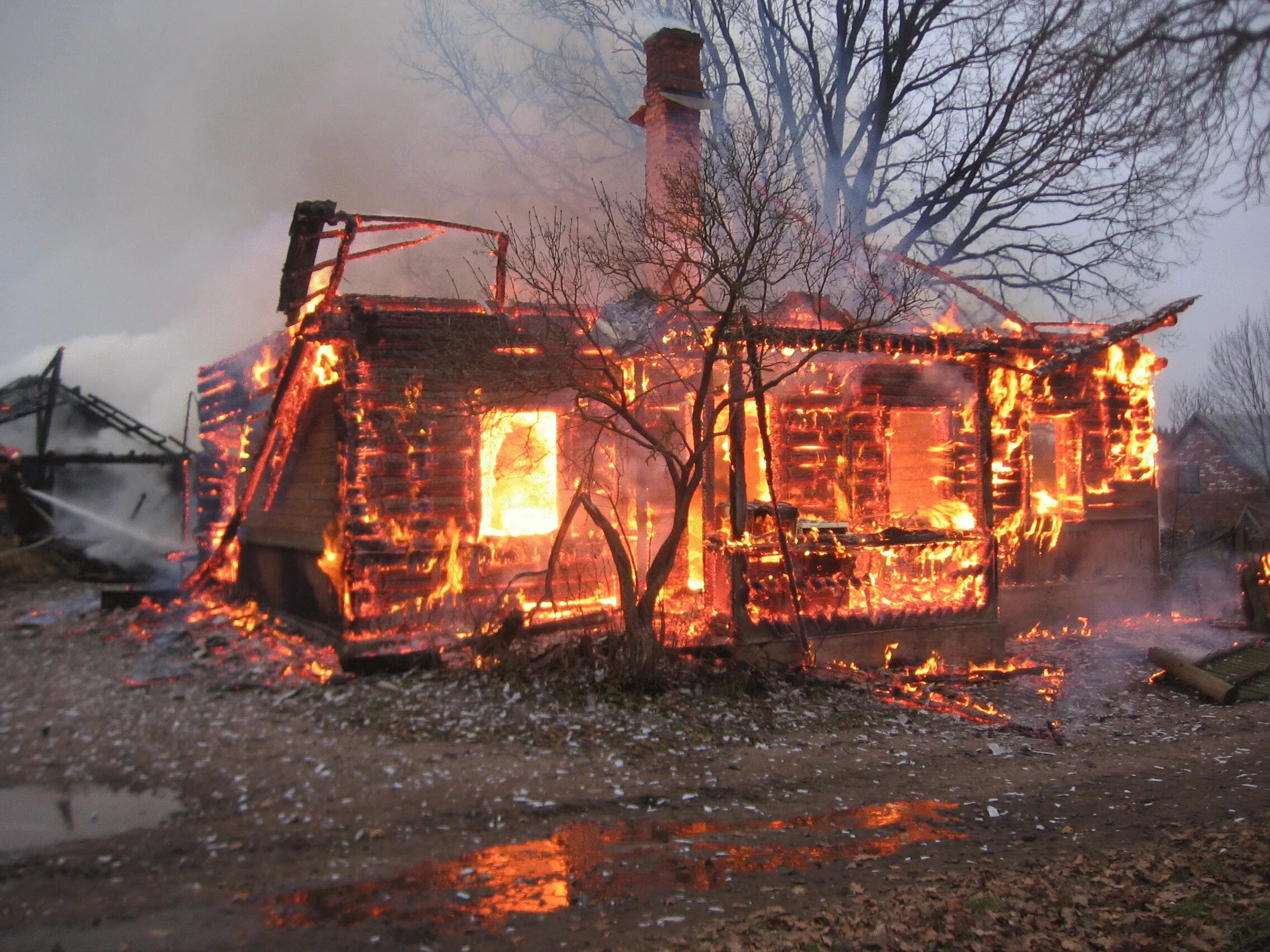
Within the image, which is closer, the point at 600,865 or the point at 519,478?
the point at 600,865

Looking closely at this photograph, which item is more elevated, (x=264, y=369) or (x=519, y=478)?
(x=264, y=369)

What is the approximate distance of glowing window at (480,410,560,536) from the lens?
11.6 metres

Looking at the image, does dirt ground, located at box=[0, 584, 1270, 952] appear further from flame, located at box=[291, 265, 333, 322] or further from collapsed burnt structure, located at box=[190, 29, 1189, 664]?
flame, located at box=[291, 265, 333, 322]

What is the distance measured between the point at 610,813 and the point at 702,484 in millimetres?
5663

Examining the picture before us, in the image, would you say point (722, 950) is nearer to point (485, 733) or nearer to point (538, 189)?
point (485, 733)

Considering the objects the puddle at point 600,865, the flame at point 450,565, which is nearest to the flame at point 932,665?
the puddle at point 600,865

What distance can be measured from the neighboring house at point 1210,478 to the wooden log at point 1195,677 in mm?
16211

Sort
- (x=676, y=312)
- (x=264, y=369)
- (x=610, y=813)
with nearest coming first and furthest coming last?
(x=610, y=813) < (x=676, y=312) < (x=264, y=369)

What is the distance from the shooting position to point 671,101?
14430 mm

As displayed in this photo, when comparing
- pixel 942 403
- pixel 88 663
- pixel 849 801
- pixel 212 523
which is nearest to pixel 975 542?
pixel 942 403

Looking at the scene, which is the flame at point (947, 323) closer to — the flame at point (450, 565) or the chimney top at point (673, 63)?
the chimney top at point (673, 63)

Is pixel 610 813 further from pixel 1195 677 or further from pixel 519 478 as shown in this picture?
pixel 1195 677

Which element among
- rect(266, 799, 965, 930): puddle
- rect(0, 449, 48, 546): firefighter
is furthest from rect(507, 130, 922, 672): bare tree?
rect(0, 449, 48, 546): firefighter

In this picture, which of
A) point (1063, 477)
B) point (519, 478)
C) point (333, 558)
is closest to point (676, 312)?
point (519, 478)
